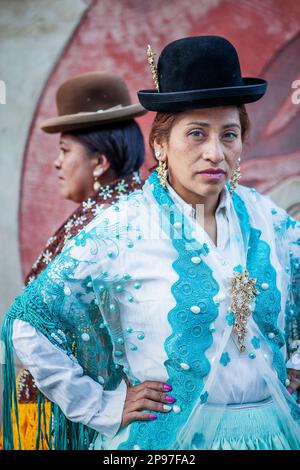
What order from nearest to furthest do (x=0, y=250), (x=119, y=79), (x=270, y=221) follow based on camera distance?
(x=270, y=221) < (x=119, y=79) < (x=0, y=250)

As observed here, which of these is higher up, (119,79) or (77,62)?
(77,62)

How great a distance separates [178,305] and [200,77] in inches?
27.4

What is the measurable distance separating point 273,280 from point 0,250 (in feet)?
9.03

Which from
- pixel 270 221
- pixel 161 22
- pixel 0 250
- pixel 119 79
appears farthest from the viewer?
pixel 0 250

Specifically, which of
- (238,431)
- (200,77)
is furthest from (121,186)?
(238,431)

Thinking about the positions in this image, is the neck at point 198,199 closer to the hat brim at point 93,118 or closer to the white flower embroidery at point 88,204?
the white flower embroidery at point 88,204

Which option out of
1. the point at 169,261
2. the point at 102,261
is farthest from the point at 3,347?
the point at 169,261

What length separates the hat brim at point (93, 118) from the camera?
3.46 metres

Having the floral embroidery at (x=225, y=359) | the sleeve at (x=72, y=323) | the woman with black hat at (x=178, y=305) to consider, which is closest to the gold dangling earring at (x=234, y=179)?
the woman with black hat at (x=178, y=305)

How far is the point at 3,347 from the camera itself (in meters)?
2.57

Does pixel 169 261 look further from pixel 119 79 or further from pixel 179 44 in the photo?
pixel 119 79

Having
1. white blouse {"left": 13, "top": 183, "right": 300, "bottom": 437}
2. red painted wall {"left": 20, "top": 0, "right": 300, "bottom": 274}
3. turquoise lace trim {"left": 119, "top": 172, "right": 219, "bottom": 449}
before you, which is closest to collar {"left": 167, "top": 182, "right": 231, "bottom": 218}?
white blouse {"left": 13, "top": 183, "right": 300, "bottom": 437}
